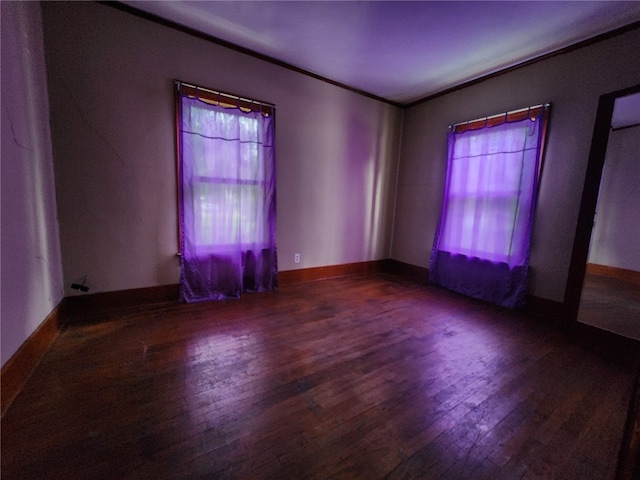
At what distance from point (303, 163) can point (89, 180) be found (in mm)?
2016

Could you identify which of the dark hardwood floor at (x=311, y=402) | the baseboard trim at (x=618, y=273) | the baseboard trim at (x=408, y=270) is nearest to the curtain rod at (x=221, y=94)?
the dark hardwood floor at (x=311, y=402)

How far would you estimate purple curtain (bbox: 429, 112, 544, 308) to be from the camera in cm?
256

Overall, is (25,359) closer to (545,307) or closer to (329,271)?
(329,271)

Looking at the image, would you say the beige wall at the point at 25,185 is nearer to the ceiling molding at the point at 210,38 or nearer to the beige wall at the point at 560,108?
the ceiling molding at the point at 210,38

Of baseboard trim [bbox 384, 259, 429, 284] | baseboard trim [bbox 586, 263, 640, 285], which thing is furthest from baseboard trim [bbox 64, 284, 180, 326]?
baseboard trim [bbox 586, 263, 640, 285]

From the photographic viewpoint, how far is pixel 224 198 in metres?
2.56

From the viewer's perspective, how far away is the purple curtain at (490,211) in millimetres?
2557

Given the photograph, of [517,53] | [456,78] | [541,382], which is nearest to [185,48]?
[456,78]

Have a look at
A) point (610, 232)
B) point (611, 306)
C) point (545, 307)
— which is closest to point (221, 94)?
point (545, 307)

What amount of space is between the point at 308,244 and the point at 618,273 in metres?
3.35

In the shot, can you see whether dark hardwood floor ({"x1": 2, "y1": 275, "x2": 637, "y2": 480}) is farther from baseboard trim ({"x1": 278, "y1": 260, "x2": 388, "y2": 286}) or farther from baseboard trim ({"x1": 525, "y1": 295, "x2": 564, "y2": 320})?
baseboard trim ({"x1": 278, "y1": 260, "x2": 388, "y2": 286})

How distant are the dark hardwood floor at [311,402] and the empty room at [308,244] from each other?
0.04ft

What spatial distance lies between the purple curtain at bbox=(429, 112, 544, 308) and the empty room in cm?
2

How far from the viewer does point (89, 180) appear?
208 centimetres
